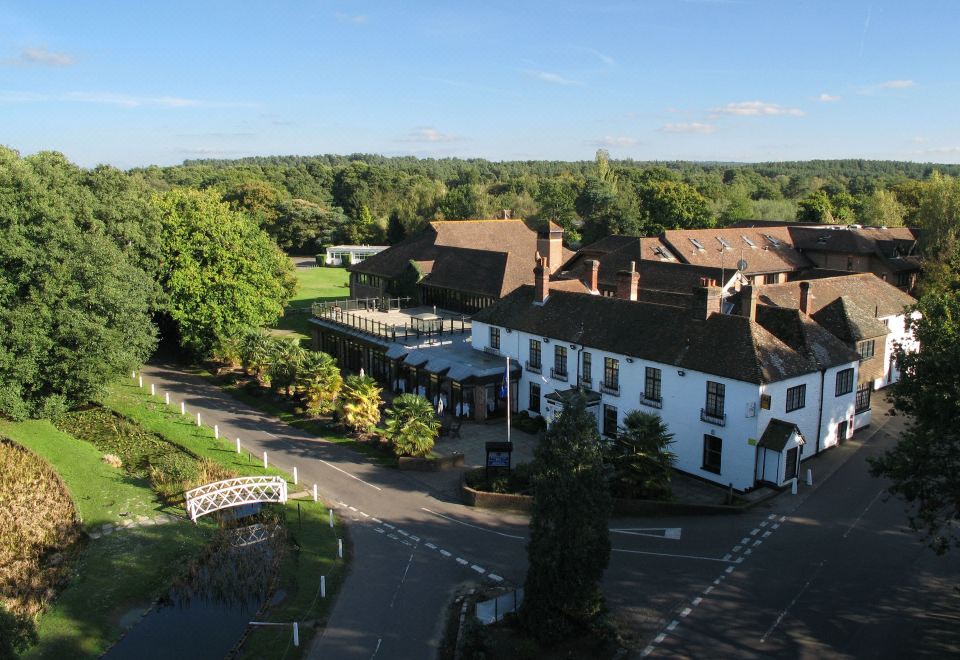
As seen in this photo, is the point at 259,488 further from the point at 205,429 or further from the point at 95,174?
the point at 95,174

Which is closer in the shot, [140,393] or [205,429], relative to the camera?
[205,429]

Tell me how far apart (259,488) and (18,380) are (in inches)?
600

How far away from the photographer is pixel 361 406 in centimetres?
3338

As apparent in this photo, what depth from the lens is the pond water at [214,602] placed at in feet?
62.4

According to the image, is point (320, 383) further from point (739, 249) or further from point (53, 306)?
point (739, 249)

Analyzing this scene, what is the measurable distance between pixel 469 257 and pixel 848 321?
77.8 feet

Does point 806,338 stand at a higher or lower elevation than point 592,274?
lower

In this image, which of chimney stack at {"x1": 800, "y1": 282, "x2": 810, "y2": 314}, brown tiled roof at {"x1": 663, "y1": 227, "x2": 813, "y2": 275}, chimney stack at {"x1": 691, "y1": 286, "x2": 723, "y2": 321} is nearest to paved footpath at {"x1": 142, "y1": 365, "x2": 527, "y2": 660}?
chimney stack at {"x1": 691, "y1": 286, "x2": 723, "y2": 321}

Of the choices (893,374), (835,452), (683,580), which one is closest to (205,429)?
(683,580)

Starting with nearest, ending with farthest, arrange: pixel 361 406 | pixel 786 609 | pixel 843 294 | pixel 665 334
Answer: pixel 786 609 → pixel 665 334 → pixel 361 406 → pixel 843 294

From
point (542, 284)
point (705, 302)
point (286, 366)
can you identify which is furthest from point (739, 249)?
point (286, 366)

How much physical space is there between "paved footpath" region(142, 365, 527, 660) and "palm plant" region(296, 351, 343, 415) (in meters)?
1.65

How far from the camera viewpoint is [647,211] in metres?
85.4

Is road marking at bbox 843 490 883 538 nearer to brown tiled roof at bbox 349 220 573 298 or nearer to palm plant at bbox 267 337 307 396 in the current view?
brown tiled roof at bbox 349 220 573 298
